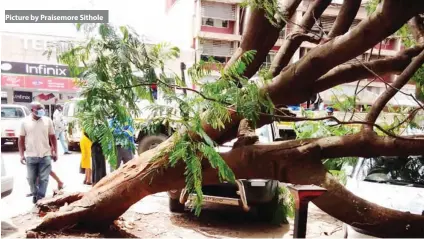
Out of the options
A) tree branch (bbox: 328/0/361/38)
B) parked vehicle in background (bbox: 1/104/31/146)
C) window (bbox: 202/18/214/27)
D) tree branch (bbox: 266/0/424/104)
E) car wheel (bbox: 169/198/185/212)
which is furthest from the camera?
window (bbox: 202/18/214/27)

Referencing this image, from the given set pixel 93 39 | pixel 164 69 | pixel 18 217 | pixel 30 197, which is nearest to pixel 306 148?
pixel 164 69

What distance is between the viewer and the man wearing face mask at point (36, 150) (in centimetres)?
550

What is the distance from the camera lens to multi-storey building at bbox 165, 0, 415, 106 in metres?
4.18

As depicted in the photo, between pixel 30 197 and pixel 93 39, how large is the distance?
411 centimetres

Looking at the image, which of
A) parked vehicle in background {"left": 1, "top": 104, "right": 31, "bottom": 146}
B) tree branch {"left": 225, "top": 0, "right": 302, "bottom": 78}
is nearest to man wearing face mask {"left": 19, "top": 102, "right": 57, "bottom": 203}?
tree branch {"left": 225, "top": 0, "right": 302, "bottom": 78}

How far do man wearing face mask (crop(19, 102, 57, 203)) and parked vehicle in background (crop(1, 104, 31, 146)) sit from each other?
189 inches

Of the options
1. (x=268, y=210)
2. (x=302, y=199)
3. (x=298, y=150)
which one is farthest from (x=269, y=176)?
(x=268, y=210)

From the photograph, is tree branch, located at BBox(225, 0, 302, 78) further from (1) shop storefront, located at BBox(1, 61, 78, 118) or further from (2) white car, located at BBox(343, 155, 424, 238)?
(1) shop storefront, located at BBox(1, 61, 78, 118)

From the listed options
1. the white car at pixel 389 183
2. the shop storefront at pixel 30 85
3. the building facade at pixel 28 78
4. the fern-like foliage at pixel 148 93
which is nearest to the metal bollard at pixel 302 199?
the fern-like foliage at pixel 148 93

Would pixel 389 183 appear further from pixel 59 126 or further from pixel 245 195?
pixel 59 126

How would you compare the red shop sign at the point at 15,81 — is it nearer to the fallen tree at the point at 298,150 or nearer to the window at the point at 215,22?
the window at the point at 215,22

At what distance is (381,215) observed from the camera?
3.60 m

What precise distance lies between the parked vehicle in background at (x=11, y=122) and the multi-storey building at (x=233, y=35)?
19.1 feet

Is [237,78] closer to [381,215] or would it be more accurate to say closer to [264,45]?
[264,45]
